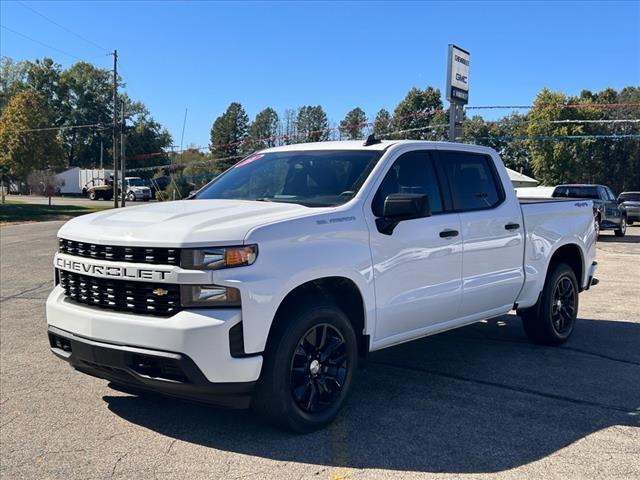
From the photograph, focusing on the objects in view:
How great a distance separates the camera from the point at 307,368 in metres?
4.27

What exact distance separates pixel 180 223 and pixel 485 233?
2.89m

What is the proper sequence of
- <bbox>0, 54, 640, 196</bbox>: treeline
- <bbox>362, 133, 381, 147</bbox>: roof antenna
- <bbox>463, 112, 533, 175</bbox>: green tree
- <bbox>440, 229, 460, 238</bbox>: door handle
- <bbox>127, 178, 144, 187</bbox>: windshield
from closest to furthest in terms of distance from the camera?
<bbox>440, 229, 460, 238</bbox>: door handle → <bbox>362, 133, 381, 147</bbox>: roof antenna → <bbox>0, 54, 640, 196</bbox>: treeline → <bbox>463, 112, 533, 175</bbox>: green tree → <bbox>127, 178, 144, 187</bbox>: windshield

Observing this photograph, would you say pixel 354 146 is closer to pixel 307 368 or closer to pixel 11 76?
pixel 307 368

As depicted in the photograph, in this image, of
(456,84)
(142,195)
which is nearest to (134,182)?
(142,195)

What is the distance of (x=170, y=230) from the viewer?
3916 mm

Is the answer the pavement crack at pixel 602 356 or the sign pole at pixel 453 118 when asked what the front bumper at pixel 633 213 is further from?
the pavement crack at pixel 602 356

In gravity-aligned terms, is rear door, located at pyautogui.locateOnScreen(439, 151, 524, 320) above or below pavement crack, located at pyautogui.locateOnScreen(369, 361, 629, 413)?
above

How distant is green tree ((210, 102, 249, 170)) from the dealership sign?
32.9 m

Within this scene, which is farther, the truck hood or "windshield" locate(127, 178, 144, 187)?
"windshield" locate(127, 178, 144, 187)

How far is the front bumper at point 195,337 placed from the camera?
3.72 meters

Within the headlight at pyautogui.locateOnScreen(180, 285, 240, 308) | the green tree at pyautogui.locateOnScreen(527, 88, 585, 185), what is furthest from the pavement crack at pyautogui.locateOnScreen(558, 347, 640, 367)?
the green tree at pyautogui.locateOnScreen(527, 88, 585, 185)

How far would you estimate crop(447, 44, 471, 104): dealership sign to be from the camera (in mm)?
14211

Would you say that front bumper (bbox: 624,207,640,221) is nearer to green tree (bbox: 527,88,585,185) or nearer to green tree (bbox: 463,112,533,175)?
green tree (bbox: 527,88,585,185)

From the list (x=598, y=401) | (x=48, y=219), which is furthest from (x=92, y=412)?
(x=48, y=219)
